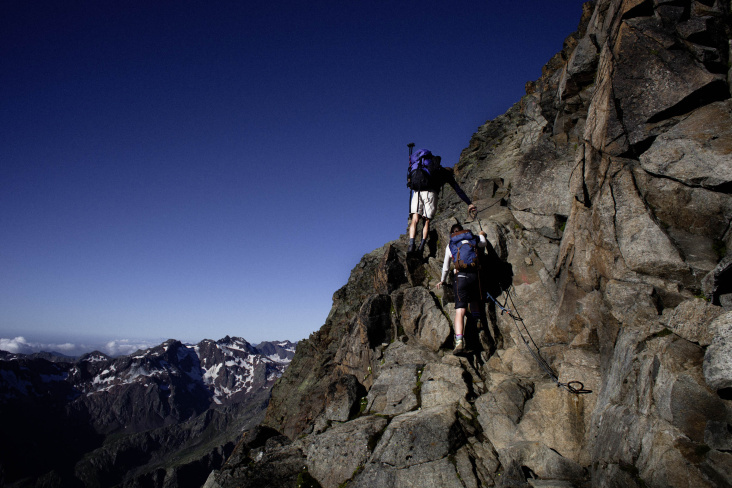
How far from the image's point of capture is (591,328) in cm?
1145

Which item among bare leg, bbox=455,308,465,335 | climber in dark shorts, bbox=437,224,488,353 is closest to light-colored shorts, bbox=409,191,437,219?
climber in dark shorts, bbox=437,224,488,353

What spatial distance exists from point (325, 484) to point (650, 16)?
19.9m

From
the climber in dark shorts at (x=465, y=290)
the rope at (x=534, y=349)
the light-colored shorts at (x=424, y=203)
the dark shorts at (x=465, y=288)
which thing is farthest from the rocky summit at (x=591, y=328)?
the light-colored shorts at (x=424, y=203)

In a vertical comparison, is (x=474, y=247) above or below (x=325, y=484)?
above

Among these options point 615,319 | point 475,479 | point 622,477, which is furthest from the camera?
point 615,319

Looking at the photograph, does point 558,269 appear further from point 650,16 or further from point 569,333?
point 650,16

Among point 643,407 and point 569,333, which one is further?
point 569,333

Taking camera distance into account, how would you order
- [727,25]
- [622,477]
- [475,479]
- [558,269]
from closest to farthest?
[622,477] → [475,479] → [727,25] → [558,269]

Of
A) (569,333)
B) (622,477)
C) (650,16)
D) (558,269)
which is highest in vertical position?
(650,16)

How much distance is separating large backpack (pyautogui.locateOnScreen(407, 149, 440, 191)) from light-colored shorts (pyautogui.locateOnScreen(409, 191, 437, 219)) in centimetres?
30

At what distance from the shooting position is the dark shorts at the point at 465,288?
48.6 feet

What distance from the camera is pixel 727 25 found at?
37.6 ft

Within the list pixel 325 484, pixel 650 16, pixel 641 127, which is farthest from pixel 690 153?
pixel 325 484

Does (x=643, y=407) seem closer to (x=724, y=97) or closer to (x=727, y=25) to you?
(x=724, y=97)
